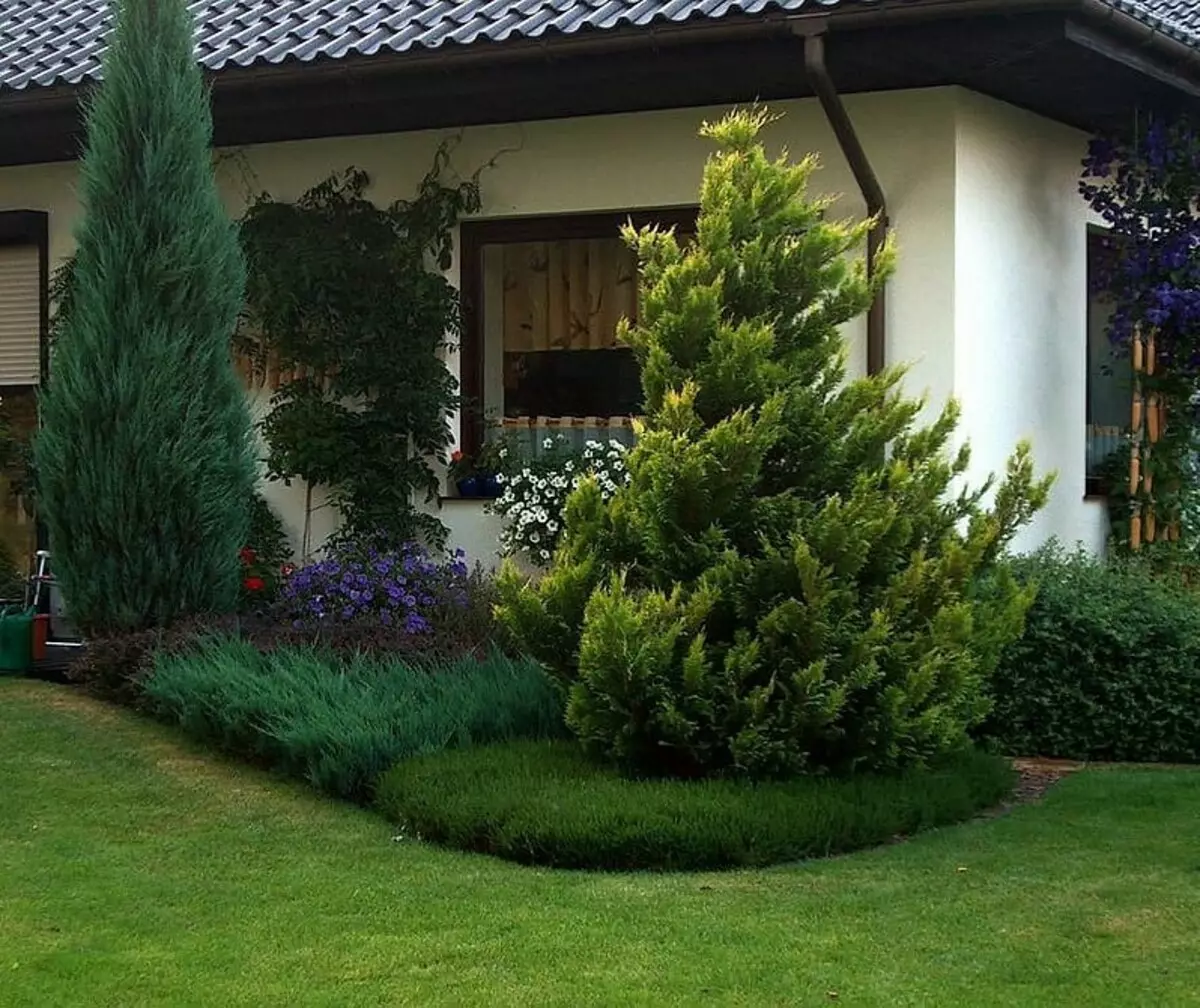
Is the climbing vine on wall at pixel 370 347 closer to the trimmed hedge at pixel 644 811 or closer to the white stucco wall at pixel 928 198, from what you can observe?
the white stucco wall at pixel 928 198

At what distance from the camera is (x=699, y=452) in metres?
6.18

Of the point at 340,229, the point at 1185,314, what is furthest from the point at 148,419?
the point at 1185,314

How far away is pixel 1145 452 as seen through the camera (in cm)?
970

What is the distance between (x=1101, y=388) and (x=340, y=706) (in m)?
5.46

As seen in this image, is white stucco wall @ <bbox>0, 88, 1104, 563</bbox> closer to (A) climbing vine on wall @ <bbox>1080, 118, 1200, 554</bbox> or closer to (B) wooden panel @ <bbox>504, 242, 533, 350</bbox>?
(A) climbing vine on wall @ <bbox>1080, 118, 1200, 554</bbox>

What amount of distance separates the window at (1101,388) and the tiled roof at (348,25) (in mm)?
1527

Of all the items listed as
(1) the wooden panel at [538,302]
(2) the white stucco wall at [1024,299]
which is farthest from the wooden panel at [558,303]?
(2) the white stucco wall at [1024,299]

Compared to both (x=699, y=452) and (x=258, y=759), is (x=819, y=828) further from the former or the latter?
(x=258, y=759)

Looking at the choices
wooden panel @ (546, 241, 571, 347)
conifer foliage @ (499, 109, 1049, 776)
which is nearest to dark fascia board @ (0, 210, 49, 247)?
wooden panel @ (546, 241, 571, 347)

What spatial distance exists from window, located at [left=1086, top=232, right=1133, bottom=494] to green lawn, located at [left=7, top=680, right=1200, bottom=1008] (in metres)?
3.69

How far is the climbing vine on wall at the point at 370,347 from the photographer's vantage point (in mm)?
9562

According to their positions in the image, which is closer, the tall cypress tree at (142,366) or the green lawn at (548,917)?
the green lawn at (548,917)

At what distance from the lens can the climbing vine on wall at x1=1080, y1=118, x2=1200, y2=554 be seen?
9.20 metres

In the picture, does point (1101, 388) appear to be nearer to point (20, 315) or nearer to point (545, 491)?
point (545, 491)
